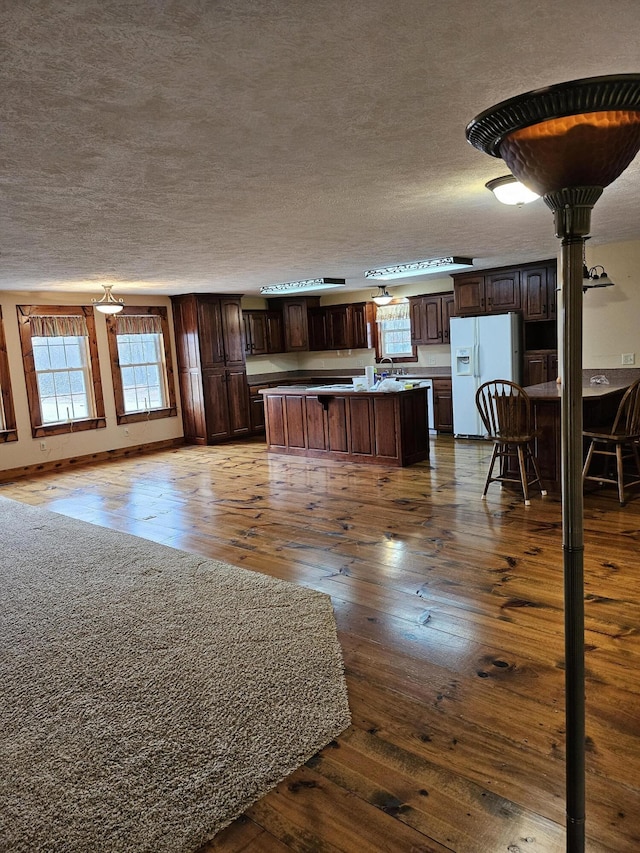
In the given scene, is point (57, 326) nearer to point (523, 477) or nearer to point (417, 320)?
point (417, 320)

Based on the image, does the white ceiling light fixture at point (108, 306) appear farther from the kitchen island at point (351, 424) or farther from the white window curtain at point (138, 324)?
the kitchen island at point (351, 424)

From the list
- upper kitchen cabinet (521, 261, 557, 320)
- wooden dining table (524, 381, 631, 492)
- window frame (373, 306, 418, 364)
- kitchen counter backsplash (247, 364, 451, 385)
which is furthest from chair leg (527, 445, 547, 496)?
window frame (373, 306, 418, 364)

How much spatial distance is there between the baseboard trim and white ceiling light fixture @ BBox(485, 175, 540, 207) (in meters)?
6.63

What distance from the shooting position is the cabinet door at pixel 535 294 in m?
7.41

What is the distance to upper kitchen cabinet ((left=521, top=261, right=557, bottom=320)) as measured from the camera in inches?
290

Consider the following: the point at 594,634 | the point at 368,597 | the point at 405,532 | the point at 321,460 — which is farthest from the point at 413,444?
the point at 594,634

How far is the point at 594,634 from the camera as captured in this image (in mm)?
2828

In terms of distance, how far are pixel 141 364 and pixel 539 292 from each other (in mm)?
5713

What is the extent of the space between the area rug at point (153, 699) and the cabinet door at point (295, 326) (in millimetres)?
6885

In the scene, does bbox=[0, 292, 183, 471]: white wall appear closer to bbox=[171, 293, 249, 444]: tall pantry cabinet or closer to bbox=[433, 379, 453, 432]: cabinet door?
bbox=[171, 293, 249, 444]: tall pantry cabinet

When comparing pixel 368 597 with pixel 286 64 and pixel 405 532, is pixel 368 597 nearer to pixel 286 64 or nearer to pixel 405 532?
pixel 405 532

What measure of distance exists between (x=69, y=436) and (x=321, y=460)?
3494 mm

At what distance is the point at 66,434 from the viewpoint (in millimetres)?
7980

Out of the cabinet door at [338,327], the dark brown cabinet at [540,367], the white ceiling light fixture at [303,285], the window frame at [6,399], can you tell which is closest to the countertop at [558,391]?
the dark brown cabinet at [540,367]
